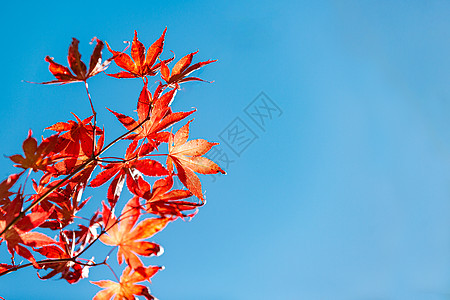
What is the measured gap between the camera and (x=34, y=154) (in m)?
0.41

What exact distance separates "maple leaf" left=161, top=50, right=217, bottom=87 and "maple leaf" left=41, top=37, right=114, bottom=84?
0.10 m

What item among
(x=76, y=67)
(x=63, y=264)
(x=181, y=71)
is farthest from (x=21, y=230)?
(x=181, y=71)

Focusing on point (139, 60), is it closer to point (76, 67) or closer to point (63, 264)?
point (76, 67)

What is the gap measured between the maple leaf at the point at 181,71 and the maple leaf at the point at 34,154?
0.19m

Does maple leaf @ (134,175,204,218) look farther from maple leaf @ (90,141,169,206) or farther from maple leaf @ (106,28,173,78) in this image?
maple leaf @ (106,28,173,78)

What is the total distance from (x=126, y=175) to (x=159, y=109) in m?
0.10

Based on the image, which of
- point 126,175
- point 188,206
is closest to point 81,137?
point 126,175

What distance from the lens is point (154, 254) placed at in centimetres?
44

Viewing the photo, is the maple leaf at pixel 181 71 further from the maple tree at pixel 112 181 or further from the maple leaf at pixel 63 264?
the maple leaf at pixel 63 264

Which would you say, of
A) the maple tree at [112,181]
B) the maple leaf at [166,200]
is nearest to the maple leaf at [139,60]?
the maple tree at [112,181]

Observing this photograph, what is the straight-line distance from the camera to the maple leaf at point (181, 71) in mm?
543

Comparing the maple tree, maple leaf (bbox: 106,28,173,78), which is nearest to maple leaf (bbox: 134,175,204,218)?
the maple tree

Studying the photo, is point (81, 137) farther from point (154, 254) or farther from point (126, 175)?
point (154, 254)

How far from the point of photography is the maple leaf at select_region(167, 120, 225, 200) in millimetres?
528
